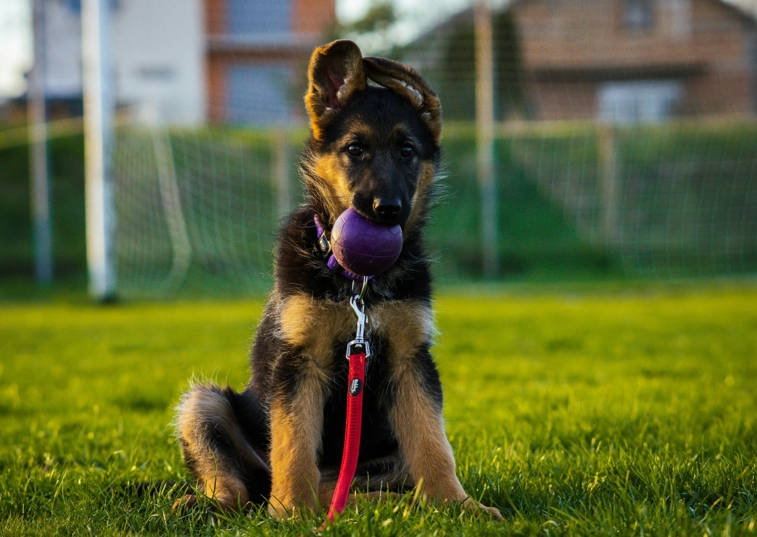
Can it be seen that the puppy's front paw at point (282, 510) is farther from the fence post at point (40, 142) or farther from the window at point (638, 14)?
the window at point (638, 14)

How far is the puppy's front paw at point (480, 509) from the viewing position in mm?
2848

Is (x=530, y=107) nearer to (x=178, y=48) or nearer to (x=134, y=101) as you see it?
(x=178, y=48)

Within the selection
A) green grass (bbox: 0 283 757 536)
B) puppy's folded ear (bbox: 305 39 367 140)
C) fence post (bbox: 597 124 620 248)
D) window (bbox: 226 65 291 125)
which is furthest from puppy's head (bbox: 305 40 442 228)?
fence post (bbox: 597 124 620 248)

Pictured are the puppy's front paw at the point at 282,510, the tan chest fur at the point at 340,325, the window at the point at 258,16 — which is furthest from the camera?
the window at the point at 258,16

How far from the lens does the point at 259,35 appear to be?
18.1 m

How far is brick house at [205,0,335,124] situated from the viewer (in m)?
16.5

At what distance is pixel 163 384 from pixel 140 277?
8738mm

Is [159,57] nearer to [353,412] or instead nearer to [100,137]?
[100,137]

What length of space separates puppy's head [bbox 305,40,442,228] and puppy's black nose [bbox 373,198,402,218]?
148mm

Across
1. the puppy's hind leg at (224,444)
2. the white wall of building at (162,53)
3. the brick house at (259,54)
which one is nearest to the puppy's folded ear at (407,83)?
the puppy's hind leg at (224,444)

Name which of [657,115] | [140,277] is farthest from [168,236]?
[657,115]

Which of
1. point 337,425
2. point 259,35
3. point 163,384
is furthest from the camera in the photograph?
point 259,35

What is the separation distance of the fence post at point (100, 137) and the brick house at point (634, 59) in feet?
27.5

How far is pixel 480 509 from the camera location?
9.37ft
